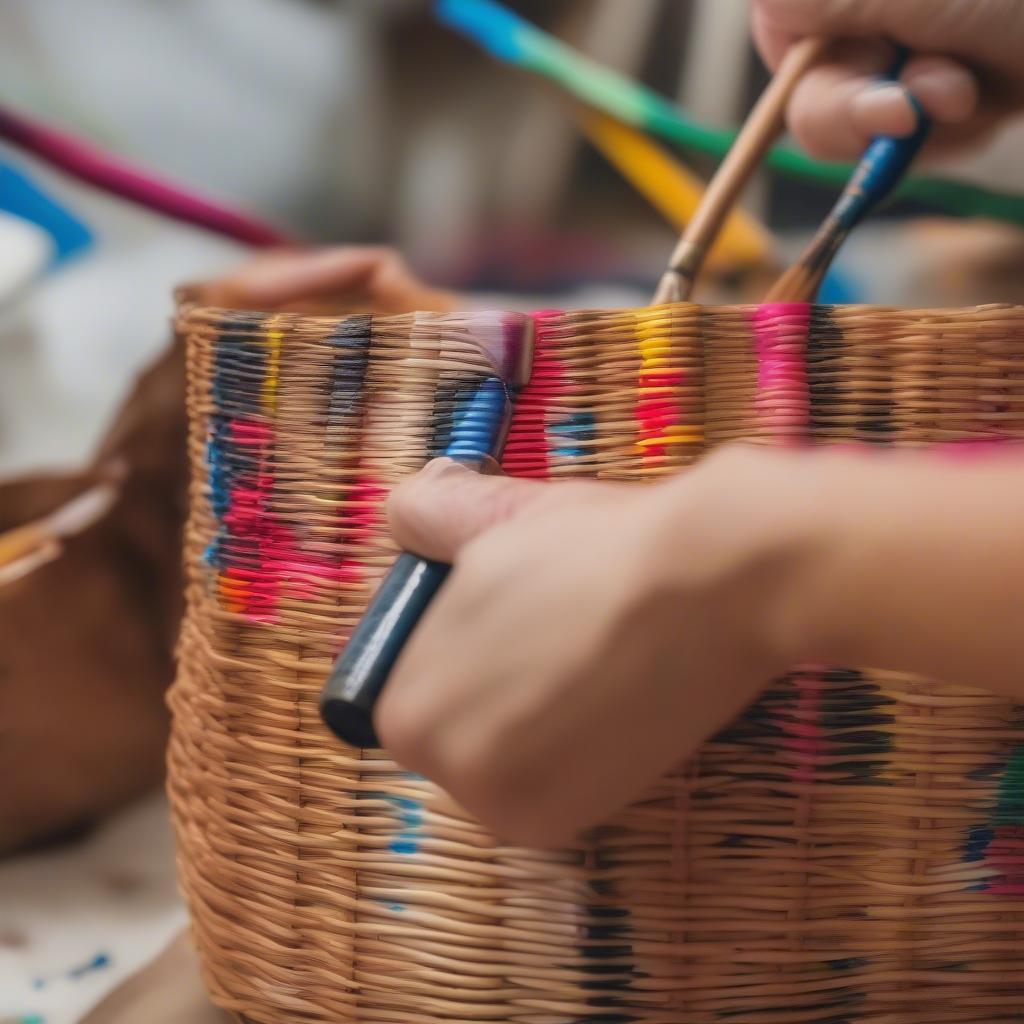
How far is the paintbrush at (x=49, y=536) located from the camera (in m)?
0.64

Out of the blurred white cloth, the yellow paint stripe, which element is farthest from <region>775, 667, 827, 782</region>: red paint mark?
the blurred white cloth

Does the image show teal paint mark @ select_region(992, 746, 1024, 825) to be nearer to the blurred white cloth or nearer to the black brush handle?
the black brush handle

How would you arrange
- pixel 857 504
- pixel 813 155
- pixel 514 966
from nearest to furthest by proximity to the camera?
pixel 857 504 < pixel 514 966 < pixel 813 155

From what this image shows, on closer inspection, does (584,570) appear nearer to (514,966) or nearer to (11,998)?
(514,966)

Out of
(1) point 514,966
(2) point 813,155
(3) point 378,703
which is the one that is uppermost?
(2) point 813,155

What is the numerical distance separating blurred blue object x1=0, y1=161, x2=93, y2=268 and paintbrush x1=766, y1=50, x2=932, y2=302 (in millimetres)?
842

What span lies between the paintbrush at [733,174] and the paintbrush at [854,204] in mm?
39

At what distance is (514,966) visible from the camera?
14.0 inches

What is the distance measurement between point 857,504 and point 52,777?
0.58 meters

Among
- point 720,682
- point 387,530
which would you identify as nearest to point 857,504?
point 720,682

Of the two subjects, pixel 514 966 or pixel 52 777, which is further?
pixel 52 777

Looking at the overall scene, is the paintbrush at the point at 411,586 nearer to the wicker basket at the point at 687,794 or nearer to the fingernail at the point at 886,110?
the wicker basket at the point at 687,794

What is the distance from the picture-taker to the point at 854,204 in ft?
1.45

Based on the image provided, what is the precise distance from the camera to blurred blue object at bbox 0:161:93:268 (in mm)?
1009
